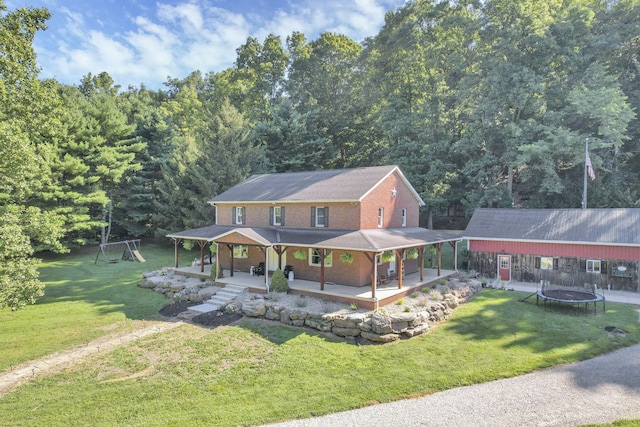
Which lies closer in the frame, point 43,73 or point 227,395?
point 227,395

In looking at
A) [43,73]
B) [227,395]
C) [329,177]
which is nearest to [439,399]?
[227,395]

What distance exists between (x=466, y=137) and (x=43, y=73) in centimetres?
3035

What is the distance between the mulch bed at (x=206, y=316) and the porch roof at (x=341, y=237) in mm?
3886

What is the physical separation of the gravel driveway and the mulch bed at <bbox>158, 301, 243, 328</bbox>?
762cm

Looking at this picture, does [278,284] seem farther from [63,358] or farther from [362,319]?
[63,358]

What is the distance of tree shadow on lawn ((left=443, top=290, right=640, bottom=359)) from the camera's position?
12.2 m

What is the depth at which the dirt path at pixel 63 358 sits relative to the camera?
33.5 feet

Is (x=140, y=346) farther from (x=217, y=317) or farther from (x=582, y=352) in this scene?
(x=582, y=352)

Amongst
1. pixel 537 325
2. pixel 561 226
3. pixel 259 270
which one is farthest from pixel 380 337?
pixel 561 226

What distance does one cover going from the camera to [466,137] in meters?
30.6

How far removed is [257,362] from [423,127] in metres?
29.0

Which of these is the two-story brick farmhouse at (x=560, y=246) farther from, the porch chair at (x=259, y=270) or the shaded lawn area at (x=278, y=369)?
the porch chair at (x=259, y=270)


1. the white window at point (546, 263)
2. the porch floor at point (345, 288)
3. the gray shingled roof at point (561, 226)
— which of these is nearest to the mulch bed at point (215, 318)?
the porch floor at point (345, 288)

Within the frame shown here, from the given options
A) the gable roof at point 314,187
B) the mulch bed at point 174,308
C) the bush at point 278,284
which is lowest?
the mulch bed at point 174,308
